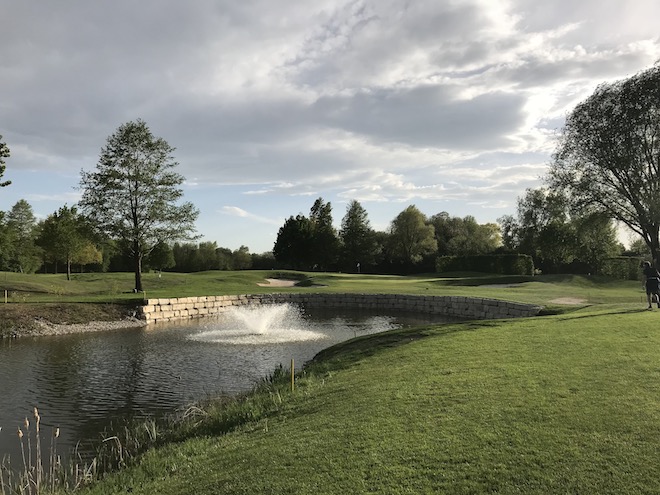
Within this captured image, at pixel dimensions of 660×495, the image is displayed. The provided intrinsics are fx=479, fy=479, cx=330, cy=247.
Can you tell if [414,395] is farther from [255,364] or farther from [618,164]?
[618,164]

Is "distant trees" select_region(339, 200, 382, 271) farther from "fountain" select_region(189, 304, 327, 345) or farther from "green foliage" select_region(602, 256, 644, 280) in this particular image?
"fountain" select_region(189, 304, 327, 345)

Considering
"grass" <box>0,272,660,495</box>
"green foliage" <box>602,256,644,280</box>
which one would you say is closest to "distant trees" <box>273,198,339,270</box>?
"green foliage" <box>602,256,644,280</box>

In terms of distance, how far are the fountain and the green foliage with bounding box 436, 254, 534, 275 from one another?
3492cm

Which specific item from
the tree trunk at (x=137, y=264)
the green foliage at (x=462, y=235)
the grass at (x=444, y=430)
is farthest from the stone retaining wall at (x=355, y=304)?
the green foliage at (x=462, y=235)

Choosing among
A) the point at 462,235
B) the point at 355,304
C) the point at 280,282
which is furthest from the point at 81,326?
the point at 462,235

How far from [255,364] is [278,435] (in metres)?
9.31

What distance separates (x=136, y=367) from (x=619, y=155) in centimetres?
3588

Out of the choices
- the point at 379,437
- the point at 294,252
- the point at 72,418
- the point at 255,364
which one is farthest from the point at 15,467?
the point at 294,252

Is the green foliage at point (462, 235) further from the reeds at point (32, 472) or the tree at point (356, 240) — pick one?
the reeds at point (32, 472)

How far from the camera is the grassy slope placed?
193 inches

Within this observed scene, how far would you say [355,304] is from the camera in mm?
36375

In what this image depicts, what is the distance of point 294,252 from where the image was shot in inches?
3081

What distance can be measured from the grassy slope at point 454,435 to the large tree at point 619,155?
3016 centimetres

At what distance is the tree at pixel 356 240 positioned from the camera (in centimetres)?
7838
